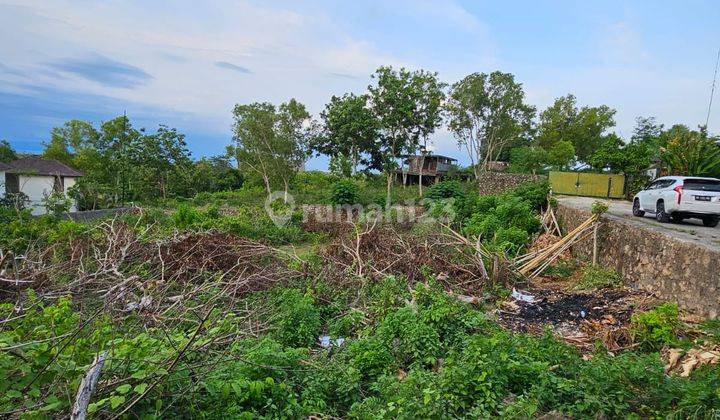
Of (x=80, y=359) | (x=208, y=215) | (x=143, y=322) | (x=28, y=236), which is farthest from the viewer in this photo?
(x=208, y=215)

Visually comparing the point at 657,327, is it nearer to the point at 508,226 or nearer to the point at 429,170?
the point at 508,226

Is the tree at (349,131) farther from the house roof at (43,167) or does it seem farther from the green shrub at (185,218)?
the house roof at (43,167)

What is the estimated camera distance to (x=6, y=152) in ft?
127

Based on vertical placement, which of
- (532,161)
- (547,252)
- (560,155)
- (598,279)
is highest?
(560,155)

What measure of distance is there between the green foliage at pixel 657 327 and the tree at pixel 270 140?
19.5 m

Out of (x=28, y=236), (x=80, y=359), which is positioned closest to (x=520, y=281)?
(x=80, y=359)

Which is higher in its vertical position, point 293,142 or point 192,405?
point 293,142

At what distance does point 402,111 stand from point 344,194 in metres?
7.76

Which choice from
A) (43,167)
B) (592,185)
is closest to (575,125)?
(592,185)

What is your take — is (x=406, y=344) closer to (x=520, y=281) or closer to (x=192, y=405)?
(x=192, y=405)

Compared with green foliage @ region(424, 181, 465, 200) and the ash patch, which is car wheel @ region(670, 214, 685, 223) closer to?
the ash patch

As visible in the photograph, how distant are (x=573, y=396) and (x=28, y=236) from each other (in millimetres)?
12920

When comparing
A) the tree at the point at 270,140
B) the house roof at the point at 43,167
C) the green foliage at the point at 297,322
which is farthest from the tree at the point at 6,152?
the green foliage at the point at 297,322

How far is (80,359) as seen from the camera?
2.55 meters
